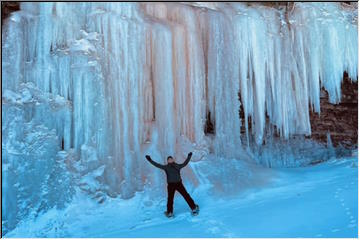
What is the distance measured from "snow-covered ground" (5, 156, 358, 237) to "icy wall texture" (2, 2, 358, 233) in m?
0.41

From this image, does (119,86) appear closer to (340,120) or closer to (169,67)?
(169,67)

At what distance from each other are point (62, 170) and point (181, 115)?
2.51 metres

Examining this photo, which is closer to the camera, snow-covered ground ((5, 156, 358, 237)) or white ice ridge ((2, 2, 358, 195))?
snow-covered ground ((5, 156, 358, 237))

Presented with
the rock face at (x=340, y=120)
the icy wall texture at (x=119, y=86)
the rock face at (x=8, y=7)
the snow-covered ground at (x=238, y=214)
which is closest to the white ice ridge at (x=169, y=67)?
the icy wall texture at (x=119, y=86)

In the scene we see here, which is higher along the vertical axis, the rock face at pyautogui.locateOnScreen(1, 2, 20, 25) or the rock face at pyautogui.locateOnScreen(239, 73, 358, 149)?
the rock face at pyautogui.locateOnScreen(1, 2, 20, 25)

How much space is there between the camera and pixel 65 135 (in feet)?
29.2

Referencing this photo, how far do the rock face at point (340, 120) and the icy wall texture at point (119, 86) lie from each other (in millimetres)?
3070

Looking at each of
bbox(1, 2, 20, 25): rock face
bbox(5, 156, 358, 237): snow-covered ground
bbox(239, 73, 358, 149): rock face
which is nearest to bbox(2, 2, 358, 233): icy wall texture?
bbox(1, 2, 20, 25): rock face

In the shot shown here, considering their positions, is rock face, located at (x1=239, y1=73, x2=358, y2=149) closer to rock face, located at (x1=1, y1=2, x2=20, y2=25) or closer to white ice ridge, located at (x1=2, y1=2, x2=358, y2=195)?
white ice ridge, located at (x1=2, y1=2, x2=358, y2=195)

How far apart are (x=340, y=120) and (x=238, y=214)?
7.33 m

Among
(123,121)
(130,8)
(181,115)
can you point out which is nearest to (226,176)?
(181,115)

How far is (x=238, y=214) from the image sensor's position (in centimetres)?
717

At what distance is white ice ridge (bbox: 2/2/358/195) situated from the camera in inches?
352

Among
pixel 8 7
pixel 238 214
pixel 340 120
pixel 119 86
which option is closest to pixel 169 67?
pixel 119 86
